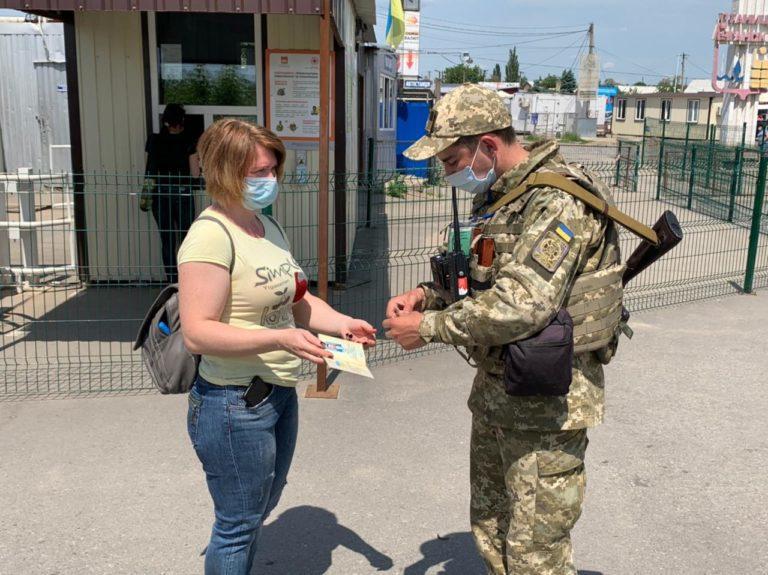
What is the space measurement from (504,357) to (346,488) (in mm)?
2048

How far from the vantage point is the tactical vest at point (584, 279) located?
2414 millimetres

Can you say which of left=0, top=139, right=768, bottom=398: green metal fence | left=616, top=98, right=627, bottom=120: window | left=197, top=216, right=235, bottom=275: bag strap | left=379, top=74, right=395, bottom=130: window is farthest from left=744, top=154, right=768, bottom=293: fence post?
left=616, top=98, right=627, bottom=120: window

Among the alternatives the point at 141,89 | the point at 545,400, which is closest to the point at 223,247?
the point at 545,400

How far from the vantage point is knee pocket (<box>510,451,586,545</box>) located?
A: 253 cm

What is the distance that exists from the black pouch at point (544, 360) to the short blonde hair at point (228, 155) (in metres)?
1.02

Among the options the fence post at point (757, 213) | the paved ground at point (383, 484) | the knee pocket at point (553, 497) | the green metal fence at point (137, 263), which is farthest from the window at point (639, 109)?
the knee pocket at point (553, 497)

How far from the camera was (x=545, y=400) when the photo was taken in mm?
2494

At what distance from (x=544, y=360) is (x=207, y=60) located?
6.63 m

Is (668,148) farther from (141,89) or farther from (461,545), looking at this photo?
(461,545)

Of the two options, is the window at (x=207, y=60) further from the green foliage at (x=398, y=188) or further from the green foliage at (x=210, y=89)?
the green foliage at (x=398, y=188)

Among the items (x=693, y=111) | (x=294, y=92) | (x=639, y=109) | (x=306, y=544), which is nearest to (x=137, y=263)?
(x=294, y=92)

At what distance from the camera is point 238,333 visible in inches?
95.7

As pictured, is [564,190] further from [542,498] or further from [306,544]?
[306,544]

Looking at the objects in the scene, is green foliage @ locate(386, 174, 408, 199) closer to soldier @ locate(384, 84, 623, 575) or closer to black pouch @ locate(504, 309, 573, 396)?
soldier @ locate(384, 84, 623, 575)
